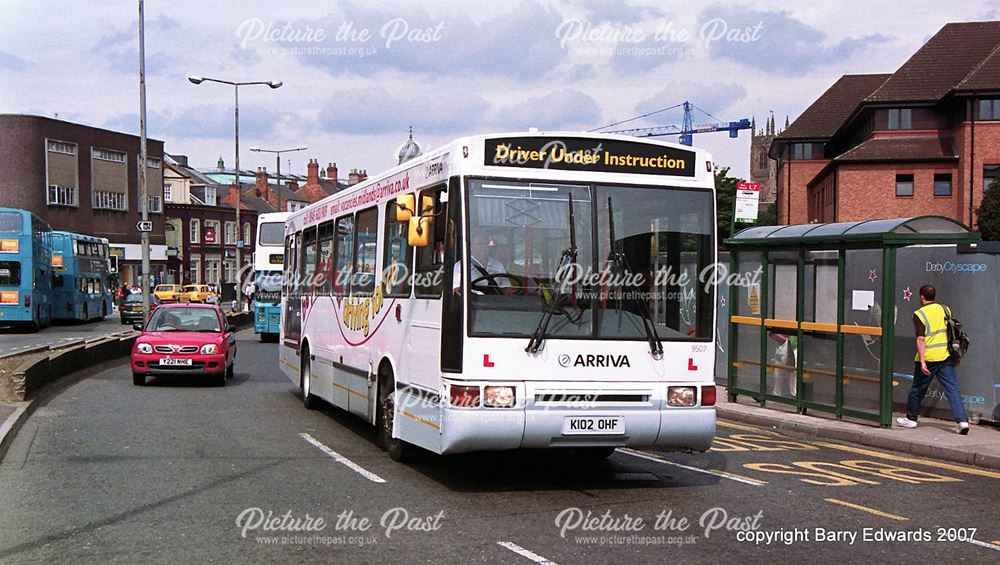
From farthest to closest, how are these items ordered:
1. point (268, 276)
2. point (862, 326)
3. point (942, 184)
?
1. point (942, 184)
2. point (268, 276)
3. point (862, 326)

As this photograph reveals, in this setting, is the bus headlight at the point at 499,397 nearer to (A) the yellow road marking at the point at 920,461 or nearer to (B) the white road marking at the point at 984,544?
(B) the white road marking at the point at 984,544

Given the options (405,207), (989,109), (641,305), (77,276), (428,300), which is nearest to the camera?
(641,305)

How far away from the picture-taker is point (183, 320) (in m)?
19.7

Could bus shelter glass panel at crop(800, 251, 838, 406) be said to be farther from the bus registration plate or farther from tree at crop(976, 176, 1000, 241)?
tree at crop(976, 176, 1000, 241)

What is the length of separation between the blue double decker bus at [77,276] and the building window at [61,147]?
26699mm

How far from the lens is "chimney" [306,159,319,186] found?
112375 mm

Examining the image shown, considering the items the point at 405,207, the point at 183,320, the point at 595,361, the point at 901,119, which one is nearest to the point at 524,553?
the point at 595,361

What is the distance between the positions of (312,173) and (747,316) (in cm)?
10184

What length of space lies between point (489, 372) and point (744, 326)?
844 centimetres

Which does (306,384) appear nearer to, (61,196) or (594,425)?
(594,425)

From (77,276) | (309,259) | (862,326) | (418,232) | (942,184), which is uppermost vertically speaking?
(942,184)

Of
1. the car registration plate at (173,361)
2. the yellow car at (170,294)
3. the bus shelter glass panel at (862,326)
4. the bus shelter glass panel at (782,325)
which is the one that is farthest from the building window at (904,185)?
the car registration plate at (173,361)

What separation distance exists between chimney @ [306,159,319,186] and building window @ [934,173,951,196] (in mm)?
68323

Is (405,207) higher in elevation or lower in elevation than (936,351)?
higher
